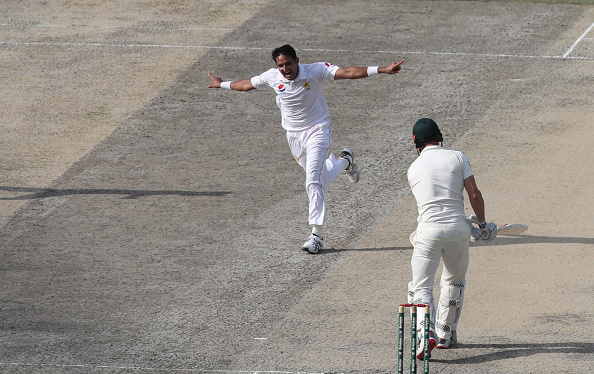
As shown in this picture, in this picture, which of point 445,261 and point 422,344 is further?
point 445,261

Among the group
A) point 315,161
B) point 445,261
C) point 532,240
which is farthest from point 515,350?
point 315,161

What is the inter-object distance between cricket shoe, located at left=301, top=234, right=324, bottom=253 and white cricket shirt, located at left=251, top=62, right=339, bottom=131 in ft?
4.35

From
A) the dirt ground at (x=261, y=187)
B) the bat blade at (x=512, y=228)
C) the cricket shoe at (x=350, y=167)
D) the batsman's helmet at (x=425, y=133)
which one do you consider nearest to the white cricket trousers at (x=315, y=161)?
the dirt ground at (x=261, y=187)

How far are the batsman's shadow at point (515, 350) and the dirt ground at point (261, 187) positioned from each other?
3 cm

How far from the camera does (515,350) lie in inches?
363

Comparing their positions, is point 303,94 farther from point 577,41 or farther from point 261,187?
point 577,41

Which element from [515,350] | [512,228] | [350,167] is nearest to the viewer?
[515,350]

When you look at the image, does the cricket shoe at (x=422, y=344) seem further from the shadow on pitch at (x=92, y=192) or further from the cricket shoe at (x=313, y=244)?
the shadow on pitch at (x=92, y=192)

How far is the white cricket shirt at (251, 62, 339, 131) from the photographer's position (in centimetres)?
1198

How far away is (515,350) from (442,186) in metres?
1.65

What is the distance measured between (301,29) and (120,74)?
4164mm

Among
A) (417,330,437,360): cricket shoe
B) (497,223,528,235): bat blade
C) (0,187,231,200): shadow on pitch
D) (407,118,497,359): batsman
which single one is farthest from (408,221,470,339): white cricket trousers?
(0,187,231,200): shadow on pitch

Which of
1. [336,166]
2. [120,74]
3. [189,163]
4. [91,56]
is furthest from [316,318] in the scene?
[91,56]

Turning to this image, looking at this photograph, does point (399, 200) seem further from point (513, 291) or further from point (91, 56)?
point (91, 56)
